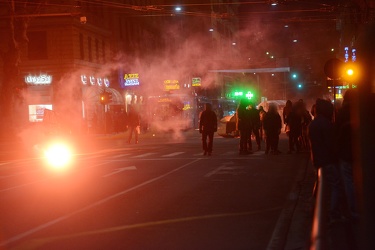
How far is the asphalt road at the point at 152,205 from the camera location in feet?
25.2

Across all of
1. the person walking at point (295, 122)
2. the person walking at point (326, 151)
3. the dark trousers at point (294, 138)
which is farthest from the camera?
the dark trousers at point (294, 138)

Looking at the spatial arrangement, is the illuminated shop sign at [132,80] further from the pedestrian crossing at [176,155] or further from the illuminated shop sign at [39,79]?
the pedestrian crossing at [176,155]

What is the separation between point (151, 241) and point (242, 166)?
30.6 feet

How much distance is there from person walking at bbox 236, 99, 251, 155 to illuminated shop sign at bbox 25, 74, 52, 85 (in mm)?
23454

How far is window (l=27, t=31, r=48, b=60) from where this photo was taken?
136 ft

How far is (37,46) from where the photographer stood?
41.6 meters

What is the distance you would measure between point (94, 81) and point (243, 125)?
26050 mm

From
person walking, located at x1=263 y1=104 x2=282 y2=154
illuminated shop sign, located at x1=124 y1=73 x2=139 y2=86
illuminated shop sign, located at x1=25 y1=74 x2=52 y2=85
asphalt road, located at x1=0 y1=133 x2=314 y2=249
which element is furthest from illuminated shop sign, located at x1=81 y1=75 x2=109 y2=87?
asphalt road, located at x1=0 y1=133 x2=314 y2=249

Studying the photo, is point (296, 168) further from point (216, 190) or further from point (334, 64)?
point (216, 190)

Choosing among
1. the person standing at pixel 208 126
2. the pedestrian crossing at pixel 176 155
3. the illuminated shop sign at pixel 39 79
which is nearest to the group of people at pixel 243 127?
the person standing at pixel 208 126

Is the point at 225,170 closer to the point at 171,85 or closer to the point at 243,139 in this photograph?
the point at 243,139

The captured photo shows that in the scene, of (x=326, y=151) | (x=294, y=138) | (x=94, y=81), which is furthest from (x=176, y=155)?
(x=94, y=81)

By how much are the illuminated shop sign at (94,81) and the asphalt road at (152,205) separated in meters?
25.1

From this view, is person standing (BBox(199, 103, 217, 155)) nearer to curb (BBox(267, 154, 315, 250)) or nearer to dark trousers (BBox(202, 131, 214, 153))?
dark trousers (BBox(202, 131, 214, 153))
